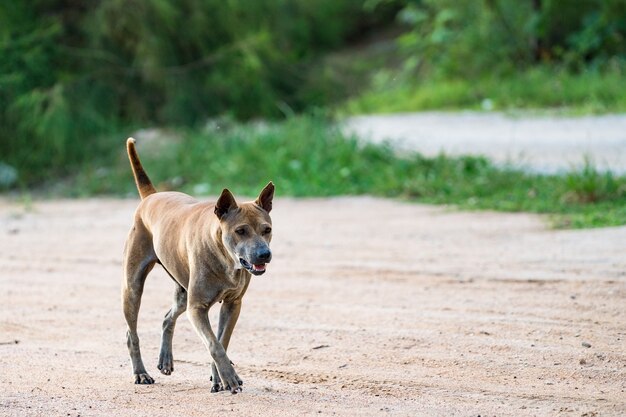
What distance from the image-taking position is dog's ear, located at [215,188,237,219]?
5590 mm

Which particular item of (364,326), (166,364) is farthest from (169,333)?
(364,326)

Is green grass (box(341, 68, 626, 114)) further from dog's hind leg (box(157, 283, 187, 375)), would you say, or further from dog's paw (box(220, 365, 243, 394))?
dog's paw (box(220, 365, 243, 394))

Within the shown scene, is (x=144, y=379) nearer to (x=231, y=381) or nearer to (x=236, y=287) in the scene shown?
(x=231, y=381)

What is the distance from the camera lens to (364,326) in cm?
729

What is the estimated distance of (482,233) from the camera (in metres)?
10.3

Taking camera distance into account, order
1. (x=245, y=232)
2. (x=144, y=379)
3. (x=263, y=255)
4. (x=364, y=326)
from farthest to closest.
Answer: (x=364, y=326)
(x=144, y=379)
(x=245, y=232)
(x=263, y=255)

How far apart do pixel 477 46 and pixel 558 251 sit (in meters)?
12.3

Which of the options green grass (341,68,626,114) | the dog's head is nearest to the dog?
the dog's head

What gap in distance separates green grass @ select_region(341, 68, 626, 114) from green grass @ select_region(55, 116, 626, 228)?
2573 mm

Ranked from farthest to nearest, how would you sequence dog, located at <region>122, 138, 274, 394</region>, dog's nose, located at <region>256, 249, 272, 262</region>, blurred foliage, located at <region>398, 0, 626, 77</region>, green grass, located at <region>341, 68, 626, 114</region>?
blurred foliage, located at <region>398, 0, 626, 77</region> < green grass, located at <region>341, 68, 626, 114</region> < dog, located at <region>122, 138, 274, 394</region> < dog's nose, located at <region>256, 249, 272, 262</region>

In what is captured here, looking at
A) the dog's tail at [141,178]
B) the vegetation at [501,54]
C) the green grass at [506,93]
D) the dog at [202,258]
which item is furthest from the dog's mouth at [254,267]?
the vegetation at [501,54]

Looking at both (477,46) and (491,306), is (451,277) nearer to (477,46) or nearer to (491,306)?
(491,306)

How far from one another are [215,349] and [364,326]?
180cm

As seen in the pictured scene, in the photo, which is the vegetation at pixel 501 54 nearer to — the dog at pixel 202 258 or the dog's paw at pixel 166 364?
the dog at pixel 202 258
